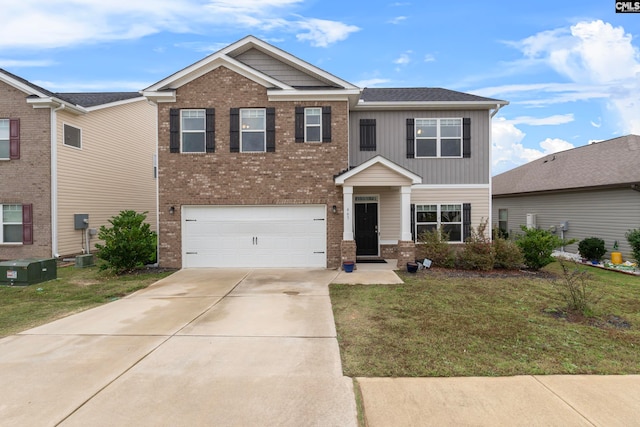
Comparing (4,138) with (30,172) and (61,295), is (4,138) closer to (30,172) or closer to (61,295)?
(30,172)

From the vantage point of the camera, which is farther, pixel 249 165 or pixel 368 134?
pixel 368 134

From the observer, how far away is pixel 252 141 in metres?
12.1

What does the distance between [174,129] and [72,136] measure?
548cm

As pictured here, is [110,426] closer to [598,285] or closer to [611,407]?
[611,407]

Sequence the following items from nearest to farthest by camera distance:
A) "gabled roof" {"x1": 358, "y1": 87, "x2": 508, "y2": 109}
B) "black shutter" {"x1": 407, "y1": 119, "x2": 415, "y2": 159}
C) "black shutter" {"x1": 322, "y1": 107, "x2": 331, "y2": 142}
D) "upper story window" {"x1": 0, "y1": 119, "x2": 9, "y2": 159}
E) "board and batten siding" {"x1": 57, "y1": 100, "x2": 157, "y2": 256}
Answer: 1. "black shutter" {"x1": 322, "y1": 107, "x2": 331, "y2": 142}
2. "gabled roof" {"x1": 358, "y1": 87, "x2": 508, "y2": 109}
3. "upper story window" {"x1": 0, "y1": 119, "x2": 9, "y2": 159}
4. "black shutter" {"x1": 407, "y1": 119, "x2": 415, "y2": 159}
5. "board and batten siding" {"x1": 57, "y1": 100, "x2": 157, "y2": 256}

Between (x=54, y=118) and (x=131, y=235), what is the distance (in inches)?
258

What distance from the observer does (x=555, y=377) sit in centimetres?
413

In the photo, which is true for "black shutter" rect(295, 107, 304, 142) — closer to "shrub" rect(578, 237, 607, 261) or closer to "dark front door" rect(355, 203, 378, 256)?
"dark front door" rect(355, 203, 378, 256)

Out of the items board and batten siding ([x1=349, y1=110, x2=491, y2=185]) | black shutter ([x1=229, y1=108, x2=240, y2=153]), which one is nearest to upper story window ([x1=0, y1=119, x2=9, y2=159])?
black shutter ([x1=229, y1=108, x2=240, y2=153])

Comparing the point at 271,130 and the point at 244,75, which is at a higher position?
the point at 244,75

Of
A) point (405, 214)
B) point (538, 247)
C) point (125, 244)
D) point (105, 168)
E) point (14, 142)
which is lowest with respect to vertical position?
point (538, 247)

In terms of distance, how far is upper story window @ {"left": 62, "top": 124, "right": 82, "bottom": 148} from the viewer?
13.7 m

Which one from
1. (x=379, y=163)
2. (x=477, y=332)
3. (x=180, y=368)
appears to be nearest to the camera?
(x=180, y=368)

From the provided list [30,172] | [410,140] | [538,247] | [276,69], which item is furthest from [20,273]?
[538,247]
